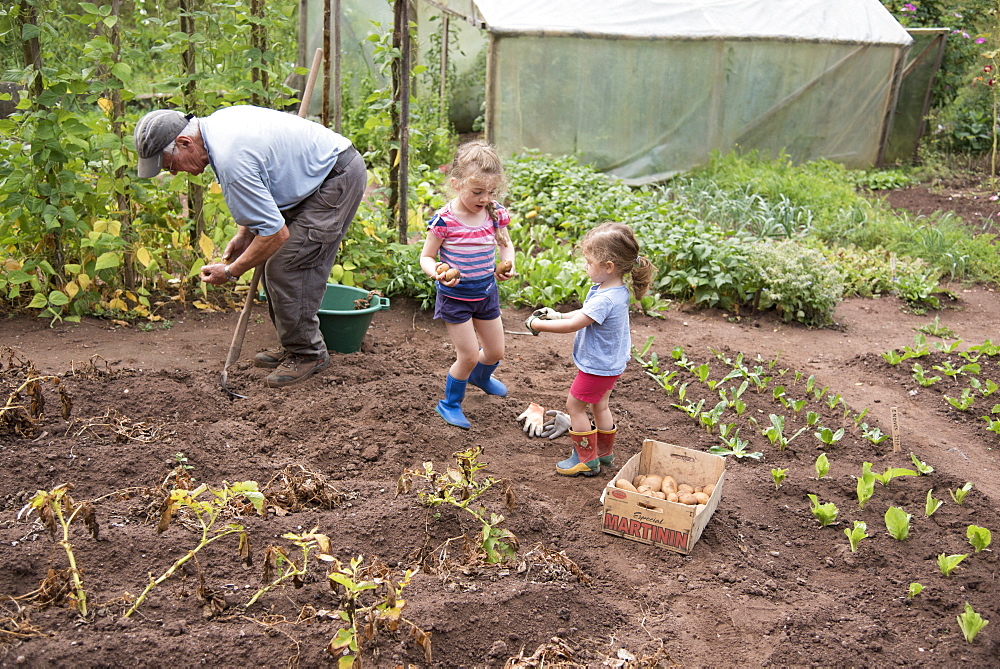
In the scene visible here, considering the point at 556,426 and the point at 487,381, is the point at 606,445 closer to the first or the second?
the point at 556,426

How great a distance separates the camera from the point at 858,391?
4906 millimetres

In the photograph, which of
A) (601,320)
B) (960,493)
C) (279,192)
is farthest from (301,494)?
(960,493)

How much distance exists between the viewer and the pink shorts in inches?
135

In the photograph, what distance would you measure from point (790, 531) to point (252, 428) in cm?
240

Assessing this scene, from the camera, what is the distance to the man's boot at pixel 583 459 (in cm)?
361

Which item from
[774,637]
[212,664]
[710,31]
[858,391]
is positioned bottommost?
[858,391]

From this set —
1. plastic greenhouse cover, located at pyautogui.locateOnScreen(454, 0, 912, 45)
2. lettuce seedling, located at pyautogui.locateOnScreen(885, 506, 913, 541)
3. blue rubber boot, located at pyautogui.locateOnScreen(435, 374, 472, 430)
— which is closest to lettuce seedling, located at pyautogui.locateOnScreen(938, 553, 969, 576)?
lettuce seedling, located at pyautogui.locateOnScreen(885, 506, 913, 541)

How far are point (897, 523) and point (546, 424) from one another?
1.63 meters

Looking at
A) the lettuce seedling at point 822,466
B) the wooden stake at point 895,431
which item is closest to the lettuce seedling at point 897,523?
the lettuce seedling at point 822,466

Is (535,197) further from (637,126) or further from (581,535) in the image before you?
(581,535)

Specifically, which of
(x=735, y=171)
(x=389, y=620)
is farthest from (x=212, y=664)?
(x=735, y=171)

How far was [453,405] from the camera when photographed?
4.09 metres

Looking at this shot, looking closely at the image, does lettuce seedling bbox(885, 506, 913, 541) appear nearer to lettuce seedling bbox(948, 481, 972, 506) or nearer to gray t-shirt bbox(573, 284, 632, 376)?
lettuce seedling bbox(948, 481, 972, 506)

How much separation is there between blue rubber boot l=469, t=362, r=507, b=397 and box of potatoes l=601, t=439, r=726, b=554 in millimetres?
1058
